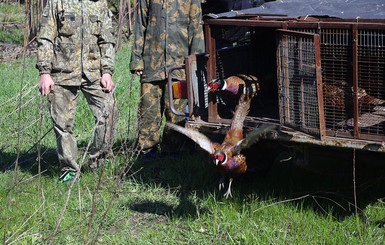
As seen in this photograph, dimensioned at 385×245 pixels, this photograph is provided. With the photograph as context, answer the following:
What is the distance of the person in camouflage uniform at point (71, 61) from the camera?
5.21 metres

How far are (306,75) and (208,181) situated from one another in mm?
1798

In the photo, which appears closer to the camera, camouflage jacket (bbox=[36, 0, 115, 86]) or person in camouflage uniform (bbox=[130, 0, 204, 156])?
camouflage jacket (bbox=[36, 0, 115, 86])

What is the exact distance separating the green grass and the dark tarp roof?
1.12m

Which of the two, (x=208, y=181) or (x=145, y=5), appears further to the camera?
(x=145, y=5)

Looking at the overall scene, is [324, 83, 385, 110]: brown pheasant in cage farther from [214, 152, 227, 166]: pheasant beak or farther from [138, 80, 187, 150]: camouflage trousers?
[138, 80, 187, 150]: camouflage trousers

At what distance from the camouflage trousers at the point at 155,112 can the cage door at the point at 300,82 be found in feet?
6.97

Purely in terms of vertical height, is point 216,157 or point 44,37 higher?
point 44,37

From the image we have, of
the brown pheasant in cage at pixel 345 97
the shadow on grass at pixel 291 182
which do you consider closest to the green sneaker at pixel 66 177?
the shadow on grass at pixel 291 182

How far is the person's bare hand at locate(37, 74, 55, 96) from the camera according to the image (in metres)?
5.05

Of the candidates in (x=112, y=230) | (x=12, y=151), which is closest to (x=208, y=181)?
(x=112, y=230)

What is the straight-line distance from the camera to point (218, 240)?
13.3 ft

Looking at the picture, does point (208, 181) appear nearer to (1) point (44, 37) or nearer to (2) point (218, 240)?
(2) point (218, 240)

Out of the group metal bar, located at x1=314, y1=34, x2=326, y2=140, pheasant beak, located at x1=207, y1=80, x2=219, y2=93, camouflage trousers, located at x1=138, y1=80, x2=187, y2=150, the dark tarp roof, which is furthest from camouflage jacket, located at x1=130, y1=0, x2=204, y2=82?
metal bar, located at x1=314, y1=34, x2=326, y2=140

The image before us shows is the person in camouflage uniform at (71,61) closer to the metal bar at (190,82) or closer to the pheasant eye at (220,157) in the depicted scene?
the metal bar at (190,82)
